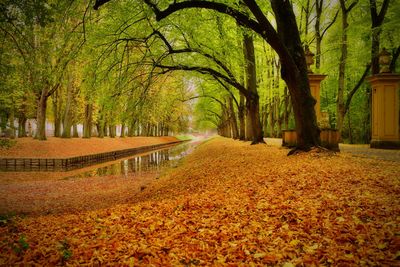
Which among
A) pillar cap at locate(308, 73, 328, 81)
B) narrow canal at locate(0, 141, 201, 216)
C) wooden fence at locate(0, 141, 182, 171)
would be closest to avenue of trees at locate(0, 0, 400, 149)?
pillar cap at locate(308, 73, 328, 81)

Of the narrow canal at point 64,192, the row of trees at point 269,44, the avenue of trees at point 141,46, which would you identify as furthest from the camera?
the narrow canal at point 64,192

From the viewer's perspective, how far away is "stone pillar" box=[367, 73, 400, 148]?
11.9 m

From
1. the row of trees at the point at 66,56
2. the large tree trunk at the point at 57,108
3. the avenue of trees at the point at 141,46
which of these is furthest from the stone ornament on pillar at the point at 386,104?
the large tree trunk at the point at 57,108

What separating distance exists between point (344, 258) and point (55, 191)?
13861 millimetres

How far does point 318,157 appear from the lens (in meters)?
7.98

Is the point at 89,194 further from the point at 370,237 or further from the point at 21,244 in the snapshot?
the point at 370,237

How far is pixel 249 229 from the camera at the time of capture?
411cm

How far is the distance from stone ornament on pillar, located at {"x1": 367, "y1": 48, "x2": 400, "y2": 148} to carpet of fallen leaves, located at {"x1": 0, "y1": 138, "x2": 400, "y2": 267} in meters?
7.06

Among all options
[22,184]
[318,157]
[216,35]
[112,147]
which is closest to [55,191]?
[22,184]

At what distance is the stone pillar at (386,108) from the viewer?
11.9m

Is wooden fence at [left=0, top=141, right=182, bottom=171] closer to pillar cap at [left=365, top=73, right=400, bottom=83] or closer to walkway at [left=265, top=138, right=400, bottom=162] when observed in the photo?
walkway at [left=265, top=138, right=400, bottom=162]

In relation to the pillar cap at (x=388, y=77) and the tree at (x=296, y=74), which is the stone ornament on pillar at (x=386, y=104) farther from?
the tree at (x=296, y=74)

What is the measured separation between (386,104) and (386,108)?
18 cm

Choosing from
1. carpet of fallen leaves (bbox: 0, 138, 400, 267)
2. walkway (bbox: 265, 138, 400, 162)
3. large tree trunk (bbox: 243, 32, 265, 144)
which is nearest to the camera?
carpet of fallen leaves (bbox: 0, 138, 400, 267)
